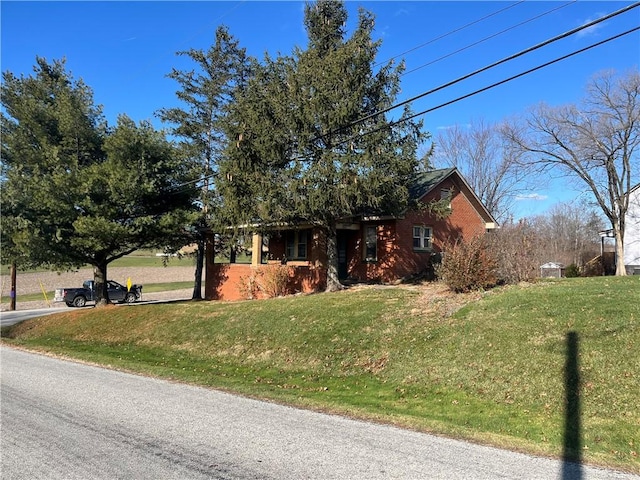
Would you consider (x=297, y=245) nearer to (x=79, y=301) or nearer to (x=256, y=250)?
(x=256, y=250)

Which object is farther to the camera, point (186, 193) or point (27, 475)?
point (186, 193)

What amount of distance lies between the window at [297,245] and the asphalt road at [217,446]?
668 inches

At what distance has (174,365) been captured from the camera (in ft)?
39.9

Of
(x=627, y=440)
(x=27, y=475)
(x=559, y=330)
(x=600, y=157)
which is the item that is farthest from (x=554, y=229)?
(x=27, y=475)

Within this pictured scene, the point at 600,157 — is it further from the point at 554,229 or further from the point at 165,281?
the point at 165,281

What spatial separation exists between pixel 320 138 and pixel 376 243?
7.60 metres

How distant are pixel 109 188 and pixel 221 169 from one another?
17.7 feet

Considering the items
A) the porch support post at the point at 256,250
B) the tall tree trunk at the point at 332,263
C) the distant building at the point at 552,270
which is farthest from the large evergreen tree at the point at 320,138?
the distant building at the point at 552,270

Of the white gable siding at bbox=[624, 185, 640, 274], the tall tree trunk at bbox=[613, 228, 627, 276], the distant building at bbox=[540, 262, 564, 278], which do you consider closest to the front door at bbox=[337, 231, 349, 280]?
the distant building at bbox=[540, 262, 564, 278]

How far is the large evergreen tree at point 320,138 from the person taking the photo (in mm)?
16047

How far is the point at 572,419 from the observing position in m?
6.42

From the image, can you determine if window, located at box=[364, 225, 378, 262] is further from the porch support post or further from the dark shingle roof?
the porch support post

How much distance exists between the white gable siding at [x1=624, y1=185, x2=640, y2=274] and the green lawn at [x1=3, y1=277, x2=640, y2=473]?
19854 millimetres

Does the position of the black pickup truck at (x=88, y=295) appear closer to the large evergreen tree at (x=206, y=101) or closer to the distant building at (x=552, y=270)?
the large evergreen tree at (x=206, y=101)
